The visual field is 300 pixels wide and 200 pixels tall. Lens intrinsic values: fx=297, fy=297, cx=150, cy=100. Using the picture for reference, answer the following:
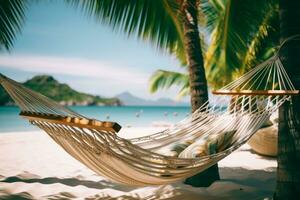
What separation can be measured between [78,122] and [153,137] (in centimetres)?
87

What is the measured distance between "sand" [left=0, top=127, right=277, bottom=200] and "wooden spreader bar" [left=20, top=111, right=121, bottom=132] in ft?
2.73

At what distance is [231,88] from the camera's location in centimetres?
208

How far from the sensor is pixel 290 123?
1761 millimetres

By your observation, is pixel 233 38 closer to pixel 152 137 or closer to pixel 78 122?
pixel 152 137

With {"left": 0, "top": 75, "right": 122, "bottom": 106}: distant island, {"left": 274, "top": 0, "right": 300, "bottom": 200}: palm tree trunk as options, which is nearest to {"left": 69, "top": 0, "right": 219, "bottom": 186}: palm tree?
{"left": 274, "top": 0, "right": 300, "bottom": 200}: palm tree trunk

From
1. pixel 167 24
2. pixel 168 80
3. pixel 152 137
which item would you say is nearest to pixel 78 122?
pixel 152 137

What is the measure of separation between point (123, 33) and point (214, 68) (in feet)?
11.3

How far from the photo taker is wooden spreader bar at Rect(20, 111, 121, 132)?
121cm

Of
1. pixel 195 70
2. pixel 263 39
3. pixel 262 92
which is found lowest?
pixel 262 92

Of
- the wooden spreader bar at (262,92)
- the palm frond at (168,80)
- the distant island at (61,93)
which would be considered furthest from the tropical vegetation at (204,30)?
the distant island at (61,93)

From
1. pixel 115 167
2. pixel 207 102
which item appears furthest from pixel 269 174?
pixel 115 167

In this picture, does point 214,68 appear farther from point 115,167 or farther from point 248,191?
point 115,167

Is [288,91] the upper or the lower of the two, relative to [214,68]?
lower

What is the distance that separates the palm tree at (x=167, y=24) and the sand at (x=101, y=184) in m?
0.25
